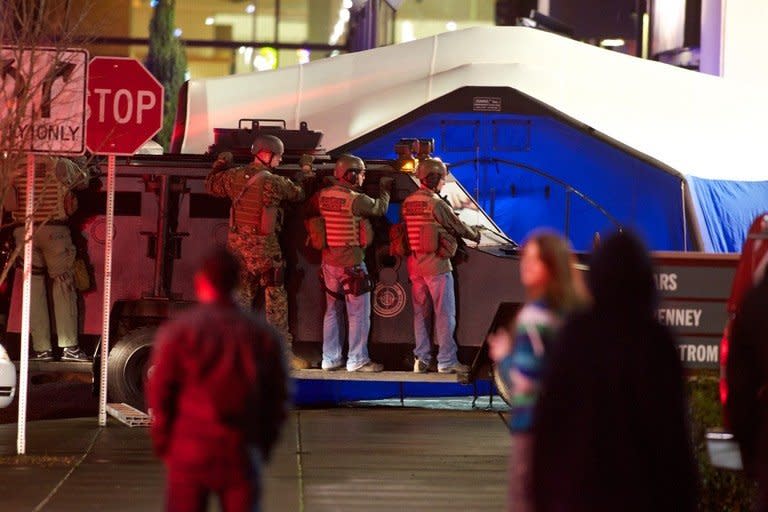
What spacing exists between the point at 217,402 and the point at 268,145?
8452 millimetres

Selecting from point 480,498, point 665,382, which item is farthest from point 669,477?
point 480,498

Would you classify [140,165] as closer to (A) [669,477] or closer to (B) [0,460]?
(B) [0,460]

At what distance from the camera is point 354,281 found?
49.2 feet

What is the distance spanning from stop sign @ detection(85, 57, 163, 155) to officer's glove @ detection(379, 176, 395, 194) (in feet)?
7.51

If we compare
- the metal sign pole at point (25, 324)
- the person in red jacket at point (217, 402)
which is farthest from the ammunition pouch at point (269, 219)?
the person in red jacket at point (217, 402)

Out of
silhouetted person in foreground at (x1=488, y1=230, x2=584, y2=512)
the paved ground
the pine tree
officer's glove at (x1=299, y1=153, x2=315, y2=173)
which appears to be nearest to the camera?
silhouetted person in foreground at (x1=488, y1=230, x2=584, y2=512)

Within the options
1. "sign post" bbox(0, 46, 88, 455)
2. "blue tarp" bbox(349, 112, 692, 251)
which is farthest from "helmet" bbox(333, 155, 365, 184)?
"blue tarp" bbox(349, 112, 692, 251)

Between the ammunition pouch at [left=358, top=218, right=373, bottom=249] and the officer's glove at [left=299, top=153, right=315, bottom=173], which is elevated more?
the officer's glove at [left=299, top=153, right=315, bottom=173]

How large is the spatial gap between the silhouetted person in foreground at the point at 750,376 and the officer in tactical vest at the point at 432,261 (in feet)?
25.8

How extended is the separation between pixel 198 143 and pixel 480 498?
9.27 m

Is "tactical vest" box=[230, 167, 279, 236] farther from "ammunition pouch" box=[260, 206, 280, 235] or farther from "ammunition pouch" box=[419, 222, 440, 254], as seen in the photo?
"ammunition pouch" box=[419, 222, 440, 254]

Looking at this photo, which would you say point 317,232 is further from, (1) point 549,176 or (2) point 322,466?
(1) point 549,176

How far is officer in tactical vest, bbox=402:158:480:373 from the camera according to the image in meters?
14.9

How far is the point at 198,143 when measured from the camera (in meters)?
19.5
